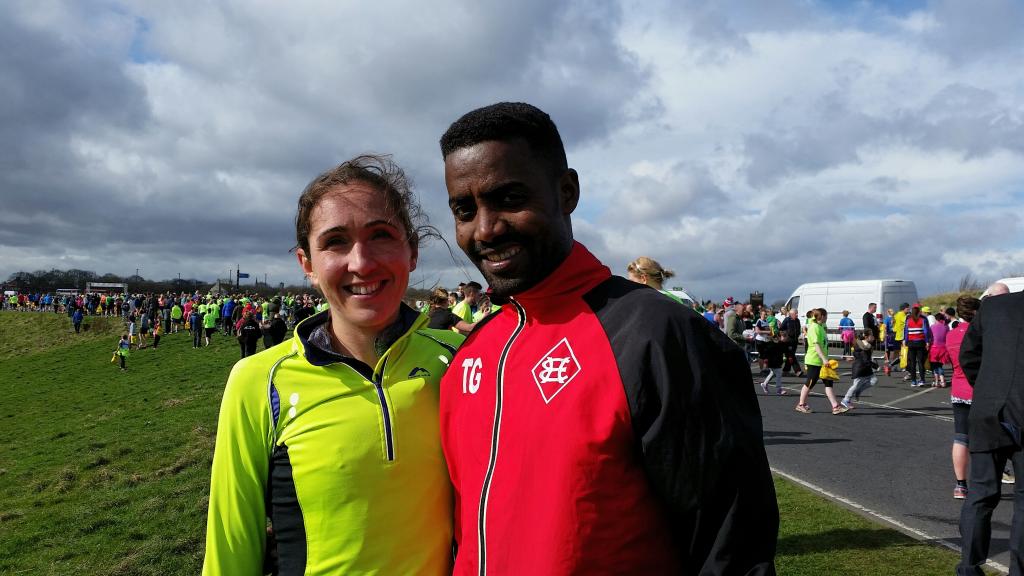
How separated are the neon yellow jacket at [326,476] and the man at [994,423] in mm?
3662

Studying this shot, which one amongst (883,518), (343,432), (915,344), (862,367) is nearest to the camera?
(343,432)

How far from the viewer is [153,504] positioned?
7.87 m

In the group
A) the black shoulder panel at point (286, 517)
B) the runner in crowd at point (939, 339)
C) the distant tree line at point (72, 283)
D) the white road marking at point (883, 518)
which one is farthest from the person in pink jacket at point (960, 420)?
the distant tree line at point (72, 283)

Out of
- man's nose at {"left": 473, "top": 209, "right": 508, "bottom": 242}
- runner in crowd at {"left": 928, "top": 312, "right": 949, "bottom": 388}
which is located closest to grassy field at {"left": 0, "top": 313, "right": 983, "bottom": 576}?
man's nose at {"left": 473, "top": 209, "right": 508, "bottom": 242}

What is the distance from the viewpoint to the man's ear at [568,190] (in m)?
1.79

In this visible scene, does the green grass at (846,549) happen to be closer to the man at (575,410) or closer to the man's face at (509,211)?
the man at (575,410)

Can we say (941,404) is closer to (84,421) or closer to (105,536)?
(105,536)

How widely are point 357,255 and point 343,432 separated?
53 centimetres

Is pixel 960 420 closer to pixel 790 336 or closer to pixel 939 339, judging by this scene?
pixel 939 339

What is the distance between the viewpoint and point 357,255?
2053mm

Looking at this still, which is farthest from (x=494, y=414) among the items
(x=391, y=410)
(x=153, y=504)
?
(x=153, y=504)

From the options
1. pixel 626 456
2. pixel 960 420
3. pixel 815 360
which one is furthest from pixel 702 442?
pixel 815 360

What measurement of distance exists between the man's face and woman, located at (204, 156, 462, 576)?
1.50ft

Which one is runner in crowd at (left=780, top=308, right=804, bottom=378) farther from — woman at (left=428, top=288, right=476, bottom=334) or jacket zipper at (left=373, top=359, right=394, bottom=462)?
jacket zipper at (left=373, top=359, right=394, bottom=462)
